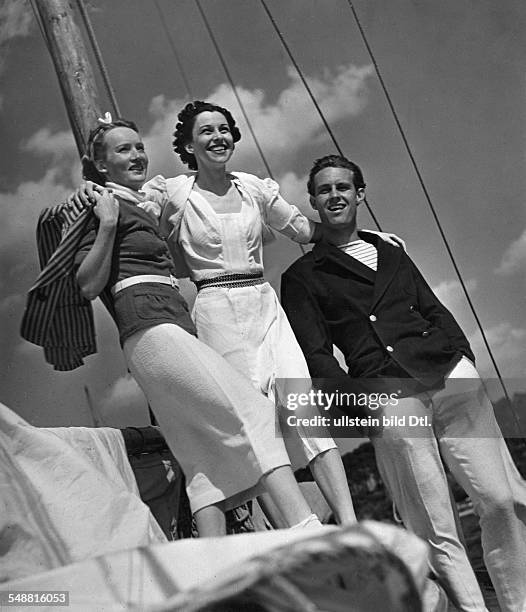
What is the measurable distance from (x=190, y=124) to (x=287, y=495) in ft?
2.81

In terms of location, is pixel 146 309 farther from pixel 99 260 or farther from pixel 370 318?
pixel 370 318

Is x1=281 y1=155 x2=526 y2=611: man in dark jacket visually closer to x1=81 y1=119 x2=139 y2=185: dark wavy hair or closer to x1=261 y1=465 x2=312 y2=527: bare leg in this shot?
x1=261 y1=465 x2=312 y2=527: bare leg

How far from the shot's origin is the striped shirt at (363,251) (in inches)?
83.1

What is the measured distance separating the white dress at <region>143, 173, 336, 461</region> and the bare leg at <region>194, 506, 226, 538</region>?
Answer: 21 cm

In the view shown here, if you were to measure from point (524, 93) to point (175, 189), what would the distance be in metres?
1.29

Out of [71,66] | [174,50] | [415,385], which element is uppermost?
[174,50]

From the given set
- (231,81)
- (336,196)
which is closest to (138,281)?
(336,196)

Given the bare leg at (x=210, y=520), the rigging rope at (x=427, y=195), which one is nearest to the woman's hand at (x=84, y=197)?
the bare leg at (x=210, y=520)

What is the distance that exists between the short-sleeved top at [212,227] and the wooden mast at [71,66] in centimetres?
55

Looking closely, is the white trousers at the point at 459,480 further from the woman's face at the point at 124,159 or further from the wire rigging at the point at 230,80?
the wire rigging at the point at 230,80

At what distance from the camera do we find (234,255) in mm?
2018

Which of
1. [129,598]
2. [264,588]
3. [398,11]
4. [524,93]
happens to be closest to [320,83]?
[398,11]

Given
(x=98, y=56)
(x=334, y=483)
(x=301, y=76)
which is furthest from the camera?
(x=301, y=76)

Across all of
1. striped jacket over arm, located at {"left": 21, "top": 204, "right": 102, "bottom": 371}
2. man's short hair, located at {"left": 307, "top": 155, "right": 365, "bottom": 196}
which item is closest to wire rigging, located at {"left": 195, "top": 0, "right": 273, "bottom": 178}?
man's short hair, located at {"left": 307, "top": 155, "right": 365, "bottom": 196}
